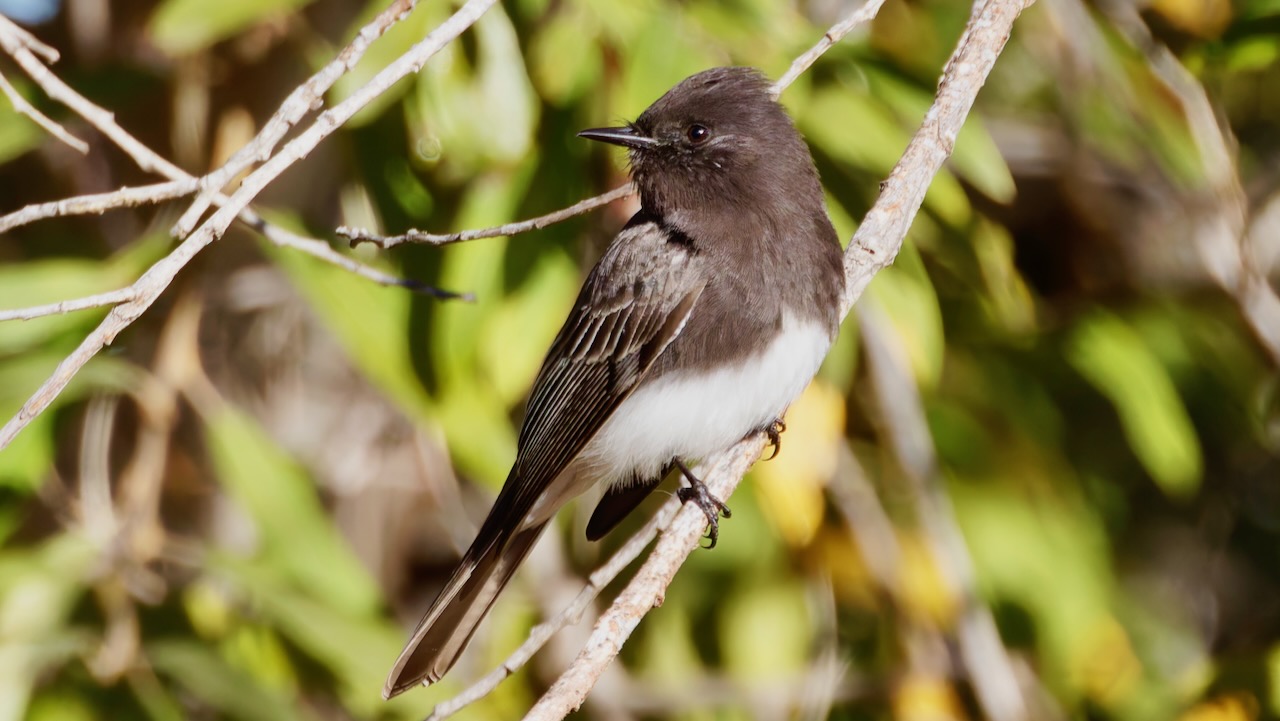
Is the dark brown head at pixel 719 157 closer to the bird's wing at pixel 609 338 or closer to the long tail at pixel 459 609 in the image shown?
the bird's wing at pixel 609 338

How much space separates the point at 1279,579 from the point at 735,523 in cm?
276

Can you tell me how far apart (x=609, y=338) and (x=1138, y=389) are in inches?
50.6

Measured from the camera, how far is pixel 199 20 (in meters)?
2.72

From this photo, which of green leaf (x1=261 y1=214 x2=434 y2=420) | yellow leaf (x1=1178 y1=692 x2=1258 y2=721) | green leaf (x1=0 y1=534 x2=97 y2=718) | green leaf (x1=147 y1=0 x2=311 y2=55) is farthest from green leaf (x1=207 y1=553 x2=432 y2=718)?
yellow leaf (x1=1178 y1=692 x2=1258 y2=721)

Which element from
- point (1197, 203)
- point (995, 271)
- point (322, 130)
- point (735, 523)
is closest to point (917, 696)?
point (735, 523)

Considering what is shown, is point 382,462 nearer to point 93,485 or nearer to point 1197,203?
point 93,485

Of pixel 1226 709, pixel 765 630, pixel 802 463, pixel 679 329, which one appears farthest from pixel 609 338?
pixel 1226 709

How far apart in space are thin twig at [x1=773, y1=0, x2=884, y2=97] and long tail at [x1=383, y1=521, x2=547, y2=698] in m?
1.10

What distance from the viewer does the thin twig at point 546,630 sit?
2.00 metres

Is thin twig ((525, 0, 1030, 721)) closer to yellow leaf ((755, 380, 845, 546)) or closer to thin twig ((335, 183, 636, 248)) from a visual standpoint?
yellow leaf ((755, 380, 845, 546))

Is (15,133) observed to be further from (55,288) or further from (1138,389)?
(1138,389)

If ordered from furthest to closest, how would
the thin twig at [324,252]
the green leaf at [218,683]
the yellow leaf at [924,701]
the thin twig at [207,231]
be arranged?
the yellow leaf at [924,701], the green leaf at [218,683], the thin twig at [324,252], the thin twig at [207,231]

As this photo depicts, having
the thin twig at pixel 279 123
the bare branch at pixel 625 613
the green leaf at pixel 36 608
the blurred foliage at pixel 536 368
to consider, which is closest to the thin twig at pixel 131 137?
the thin twig at pixel 279 123

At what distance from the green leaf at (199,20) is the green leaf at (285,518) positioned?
2.75 feet
